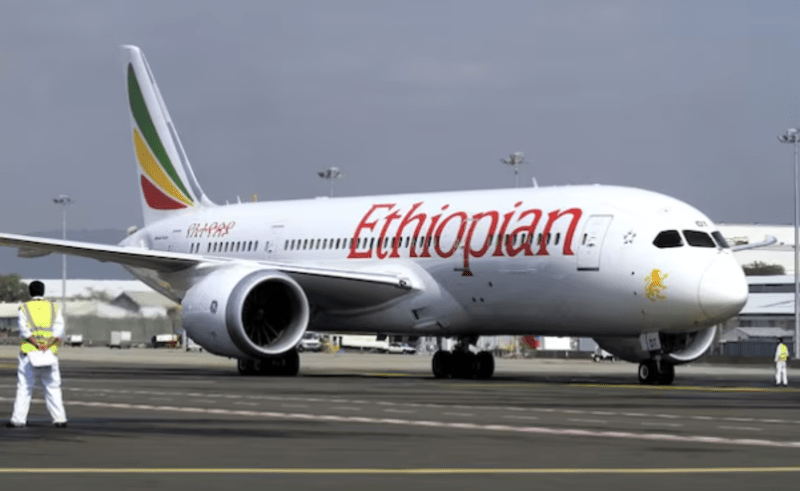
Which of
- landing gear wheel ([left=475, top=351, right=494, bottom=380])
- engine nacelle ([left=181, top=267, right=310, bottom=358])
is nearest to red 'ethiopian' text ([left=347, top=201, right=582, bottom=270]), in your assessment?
engine nacelle ([left=181, top=267, right=310, bottom=358])

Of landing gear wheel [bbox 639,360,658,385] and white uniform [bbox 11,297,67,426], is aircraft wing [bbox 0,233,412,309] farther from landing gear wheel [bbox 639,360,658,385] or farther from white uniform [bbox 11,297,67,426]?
white uniform [bbox 11,297,67,426]

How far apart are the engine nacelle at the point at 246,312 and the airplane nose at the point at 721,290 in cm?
963

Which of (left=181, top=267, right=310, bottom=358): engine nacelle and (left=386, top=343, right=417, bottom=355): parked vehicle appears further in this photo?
(left=386, top=343, right=417, bottom=355): parked vehicle

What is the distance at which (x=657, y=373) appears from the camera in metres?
35.8

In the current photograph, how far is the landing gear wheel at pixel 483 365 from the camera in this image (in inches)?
1599

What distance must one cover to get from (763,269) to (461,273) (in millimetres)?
102941

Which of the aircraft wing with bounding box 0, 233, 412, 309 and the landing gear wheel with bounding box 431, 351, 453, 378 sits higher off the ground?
the aircraft wing with bounding box 0, 233, 412, 309

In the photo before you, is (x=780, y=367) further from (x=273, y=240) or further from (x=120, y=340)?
(x=120, y=340)

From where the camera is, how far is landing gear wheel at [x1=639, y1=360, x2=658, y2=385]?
117 ft

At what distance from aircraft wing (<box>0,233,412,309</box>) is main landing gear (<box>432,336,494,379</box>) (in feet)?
7.53

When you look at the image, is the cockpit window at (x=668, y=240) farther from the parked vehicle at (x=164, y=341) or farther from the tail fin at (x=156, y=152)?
the parked vehicle at (x=164, y=341)

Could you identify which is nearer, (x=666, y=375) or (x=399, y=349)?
(x=666, y=375)

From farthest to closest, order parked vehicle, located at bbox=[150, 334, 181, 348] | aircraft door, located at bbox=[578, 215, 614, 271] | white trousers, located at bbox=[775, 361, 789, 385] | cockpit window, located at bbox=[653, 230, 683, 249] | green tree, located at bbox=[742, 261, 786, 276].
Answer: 1. green tree, located at bbox=[742, 261, 786, 276]
2. parked vehicle, located at bbox=[150, 334, 181, 348]
3. white trousers, located at bbox=[775, 361, 789, 385]
4. aircraft door, located at bbox=[578, 215, 614, 271]
5. cockpit window, located at bbox=[653, 230, 683, 249]

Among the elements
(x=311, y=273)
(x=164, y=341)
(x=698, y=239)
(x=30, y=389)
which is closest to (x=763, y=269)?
(x=164, y=341)
